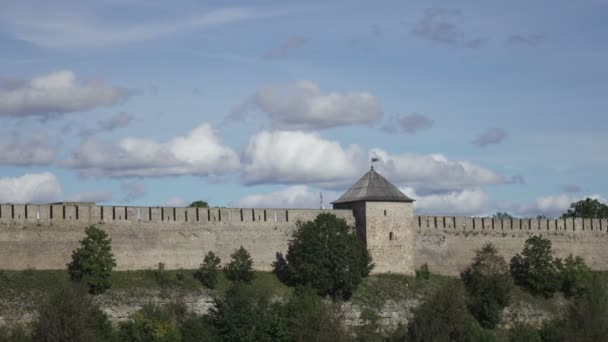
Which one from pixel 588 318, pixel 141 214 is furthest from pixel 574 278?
pixel 141 214

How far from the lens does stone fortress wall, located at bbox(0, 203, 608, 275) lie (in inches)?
1796

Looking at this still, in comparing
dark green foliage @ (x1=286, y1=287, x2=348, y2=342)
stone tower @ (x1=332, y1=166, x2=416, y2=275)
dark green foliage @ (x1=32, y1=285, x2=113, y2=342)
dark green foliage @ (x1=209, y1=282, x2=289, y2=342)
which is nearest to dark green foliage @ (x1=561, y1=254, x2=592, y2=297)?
stone tower @ (x1=332, y1=166, x2=416, y2=275)

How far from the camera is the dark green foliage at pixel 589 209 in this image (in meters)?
70.1

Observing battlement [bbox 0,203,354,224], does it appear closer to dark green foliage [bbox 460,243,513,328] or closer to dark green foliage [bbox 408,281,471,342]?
dark green foliage [bbox 408,281,471,342]

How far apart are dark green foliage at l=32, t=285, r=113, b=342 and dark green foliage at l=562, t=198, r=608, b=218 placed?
Answer: 35.8 metres

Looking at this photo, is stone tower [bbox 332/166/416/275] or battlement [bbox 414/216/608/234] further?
battlement [bbox 414/216/608/234]

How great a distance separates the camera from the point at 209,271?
47.8 metres

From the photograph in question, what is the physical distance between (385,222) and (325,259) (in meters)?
4.64

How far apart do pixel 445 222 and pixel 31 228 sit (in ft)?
63.2

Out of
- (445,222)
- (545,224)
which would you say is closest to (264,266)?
(445,222)

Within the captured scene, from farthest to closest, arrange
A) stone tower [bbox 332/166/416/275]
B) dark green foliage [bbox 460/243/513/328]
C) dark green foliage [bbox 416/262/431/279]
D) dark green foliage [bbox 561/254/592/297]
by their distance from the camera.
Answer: dark green foliage [bbox 561/254/592/297]
dark green foliage [bbox 416/262/431/279]
stone tower [bbox 332/166/416/275]
dark green foliage [bbox 460/243/513/328]

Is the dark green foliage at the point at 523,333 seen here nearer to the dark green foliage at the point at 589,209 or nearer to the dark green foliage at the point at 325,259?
the dark green foliage at the point at 325,259

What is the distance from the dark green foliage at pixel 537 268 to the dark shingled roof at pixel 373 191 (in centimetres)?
681

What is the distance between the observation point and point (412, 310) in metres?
49.9
